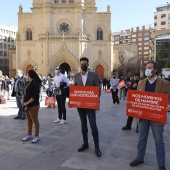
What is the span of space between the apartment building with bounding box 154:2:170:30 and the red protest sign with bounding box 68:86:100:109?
73.7 m

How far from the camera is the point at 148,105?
Answer: 463 centimetres

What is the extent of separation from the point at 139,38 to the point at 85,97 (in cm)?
10185

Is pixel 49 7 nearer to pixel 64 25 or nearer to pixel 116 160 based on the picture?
pixel 64 25

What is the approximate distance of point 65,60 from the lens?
4628cm

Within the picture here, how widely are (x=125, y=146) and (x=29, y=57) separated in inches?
1702

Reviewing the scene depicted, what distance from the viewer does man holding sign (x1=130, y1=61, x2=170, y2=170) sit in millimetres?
4434

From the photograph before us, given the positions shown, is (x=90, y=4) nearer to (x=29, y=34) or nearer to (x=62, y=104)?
(x=29, y=34)

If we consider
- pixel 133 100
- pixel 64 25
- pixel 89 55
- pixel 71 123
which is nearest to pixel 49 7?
pixel 64 25

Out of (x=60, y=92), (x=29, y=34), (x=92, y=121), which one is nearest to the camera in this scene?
(x=92, y=121)

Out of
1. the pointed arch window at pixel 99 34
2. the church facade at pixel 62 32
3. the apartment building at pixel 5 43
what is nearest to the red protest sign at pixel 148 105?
the church facade at pixel 62 32

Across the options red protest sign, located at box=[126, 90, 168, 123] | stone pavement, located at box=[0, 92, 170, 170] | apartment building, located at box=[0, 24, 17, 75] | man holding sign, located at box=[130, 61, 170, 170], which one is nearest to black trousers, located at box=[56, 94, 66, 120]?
stone pavement, located at box=[0, 92, 170, 170]

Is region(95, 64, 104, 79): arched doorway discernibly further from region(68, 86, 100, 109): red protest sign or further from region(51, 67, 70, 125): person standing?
region(68, 86, 100, 109): red protest sign

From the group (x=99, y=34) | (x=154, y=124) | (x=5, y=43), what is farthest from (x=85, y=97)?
(x=5, y=43)

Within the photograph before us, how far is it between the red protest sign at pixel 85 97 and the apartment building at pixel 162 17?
73.7m
